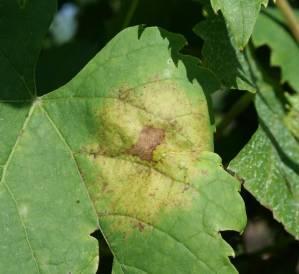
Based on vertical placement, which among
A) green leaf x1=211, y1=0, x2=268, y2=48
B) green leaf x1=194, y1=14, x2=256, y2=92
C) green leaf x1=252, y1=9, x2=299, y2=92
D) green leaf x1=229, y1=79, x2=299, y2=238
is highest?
green leaf x1=211, y1=0, x2=268, y2=48

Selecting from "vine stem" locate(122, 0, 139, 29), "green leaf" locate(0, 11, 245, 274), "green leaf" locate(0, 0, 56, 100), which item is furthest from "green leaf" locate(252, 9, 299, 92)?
"green leaf" locate(0, 0, 56, 100)

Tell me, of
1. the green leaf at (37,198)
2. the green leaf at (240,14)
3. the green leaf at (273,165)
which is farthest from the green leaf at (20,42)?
the green leaf at (273,165)

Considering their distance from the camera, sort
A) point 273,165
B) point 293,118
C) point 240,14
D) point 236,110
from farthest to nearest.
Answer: point 236,110 → point 293,118 → point 273,165 → point 240,14

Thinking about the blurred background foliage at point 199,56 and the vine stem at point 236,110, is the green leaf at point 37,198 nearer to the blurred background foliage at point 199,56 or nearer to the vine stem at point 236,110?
the blurred background foliage at point 199,56

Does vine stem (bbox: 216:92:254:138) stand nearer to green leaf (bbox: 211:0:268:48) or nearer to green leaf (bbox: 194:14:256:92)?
A: green leaf (bbox: 194:14:256:92)

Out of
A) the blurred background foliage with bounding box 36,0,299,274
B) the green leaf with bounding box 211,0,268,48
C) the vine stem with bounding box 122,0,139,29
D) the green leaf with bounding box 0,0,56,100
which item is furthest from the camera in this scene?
the vine stem with bounding box 122,0,139,29

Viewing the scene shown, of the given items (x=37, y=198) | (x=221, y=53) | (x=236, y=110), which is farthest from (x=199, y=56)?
(x=37, y=198)

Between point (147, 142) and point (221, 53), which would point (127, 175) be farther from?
point (221, 53)

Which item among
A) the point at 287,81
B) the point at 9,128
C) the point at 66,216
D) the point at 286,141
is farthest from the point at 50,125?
the point at 287,81
